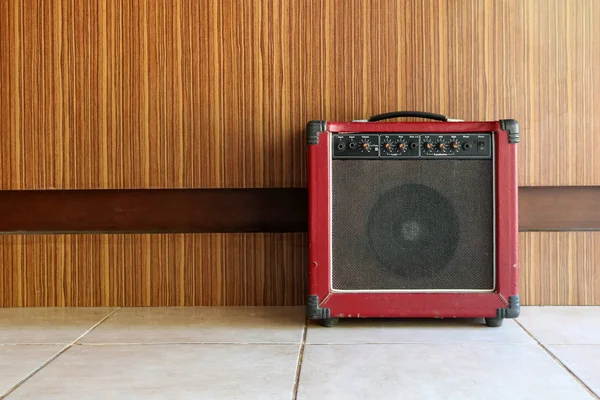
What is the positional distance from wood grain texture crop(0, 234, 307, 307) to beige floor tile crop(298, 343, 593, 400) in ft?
1.41

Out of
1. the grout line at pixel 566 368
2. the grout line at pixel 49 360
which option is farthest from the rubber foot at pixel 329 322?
the grout line at pixel 49 360

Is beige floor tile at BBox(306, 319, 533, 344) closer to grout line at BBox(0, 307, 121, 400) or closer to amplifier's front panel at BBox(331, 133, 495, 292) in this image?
amplifier's front panel at BBox(331, 133, 495, 292)

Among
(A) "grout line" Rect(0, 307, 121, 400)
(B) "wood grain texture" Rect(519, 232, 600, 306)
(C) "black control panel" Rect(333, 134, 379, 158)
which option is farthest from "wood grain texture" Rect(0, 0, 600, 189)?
(A) "grout line" Rect(0, 307, 121, 400)

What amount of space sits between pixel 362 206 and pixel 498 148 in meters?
0.34

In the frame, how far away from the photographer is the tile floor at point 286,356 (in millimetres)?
1059

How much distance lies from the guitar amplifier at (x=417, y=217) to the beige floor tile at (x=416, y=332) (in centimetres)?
4

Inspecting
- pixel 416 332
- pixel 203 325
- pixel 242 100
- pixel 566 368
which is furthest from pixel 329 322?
pixel 242 100

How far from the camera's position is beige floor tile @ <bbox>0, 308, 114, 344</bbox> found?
1414 mm

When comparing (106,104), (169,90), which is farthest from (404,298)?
(106,104)

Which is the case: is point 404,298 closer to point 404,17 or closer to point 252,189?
point 252,189

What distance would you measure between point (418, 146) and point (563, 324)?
0.56m

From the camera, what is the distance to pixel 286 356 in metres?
1.25

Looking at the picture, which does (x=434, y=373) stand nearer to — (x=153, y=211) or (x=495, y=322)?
(x=495, y=322)

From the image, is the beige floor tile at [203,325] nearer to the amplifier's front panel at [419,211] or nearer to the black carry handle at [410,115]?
the amplifier's front panel at [419,211]
